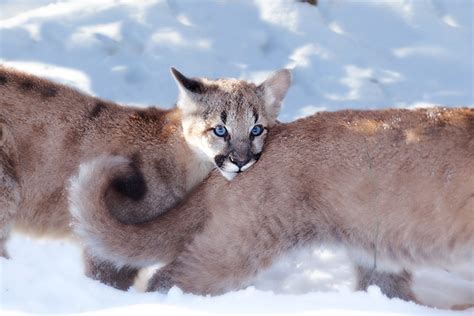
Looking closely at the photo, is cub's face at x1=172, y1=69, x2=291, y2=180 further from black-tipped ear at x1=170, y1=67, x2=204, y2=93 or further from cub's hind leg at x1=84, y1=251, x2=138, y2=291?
cub's hind leg at x1=84, y1=251, x2=138, y2=291

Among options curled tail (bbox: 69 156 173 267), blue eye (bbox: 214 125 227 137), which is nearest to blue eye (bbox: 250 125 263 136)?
blue eye (bbox: 214 125 227 137)

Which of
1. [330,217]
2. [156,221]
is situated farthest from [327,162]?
[156,221]

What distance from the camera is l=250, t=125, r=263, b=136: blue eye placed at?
17.6 ft

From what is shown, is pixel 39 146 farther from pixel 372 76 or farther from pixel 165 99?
pixel 372 76

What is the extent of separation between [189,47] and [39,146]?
3095 millimetres

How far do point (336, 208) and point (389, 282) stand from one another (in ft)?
2.52

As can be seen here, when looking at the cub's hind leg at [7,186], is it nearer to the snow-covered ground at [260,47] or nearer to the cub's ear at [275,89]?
the cub's ear at [275,89]

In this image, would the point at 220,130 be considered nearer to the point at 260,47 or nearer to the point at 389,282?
the point at 389,282

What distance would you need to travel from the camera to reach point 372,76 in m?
7.94

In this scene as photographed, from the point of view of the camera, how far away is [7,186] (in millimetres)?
5246

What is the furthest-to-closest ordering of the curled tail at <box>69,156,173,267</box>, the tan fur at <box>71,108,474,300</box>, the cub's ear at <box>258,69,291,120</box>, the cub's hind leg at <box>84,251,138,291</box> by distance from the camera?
1. the cub's ear at <box>258,69,291,120</box>
2. the cub's hind leg at <box>84,251,138,291</box>
3. the curled tail at <box>69,156,173,267</box>
4. the tan fur at <box>71,108,474,300</box>

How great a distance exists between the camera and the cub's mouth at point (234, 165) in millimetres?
5078

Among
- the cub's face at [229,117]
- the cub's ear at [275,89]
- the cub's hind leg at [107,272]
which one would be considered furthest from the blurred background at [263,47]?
the cub's hind leg at [107,272]

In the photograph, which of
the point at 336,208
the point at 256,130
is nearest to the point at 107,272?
the point at 256,130
